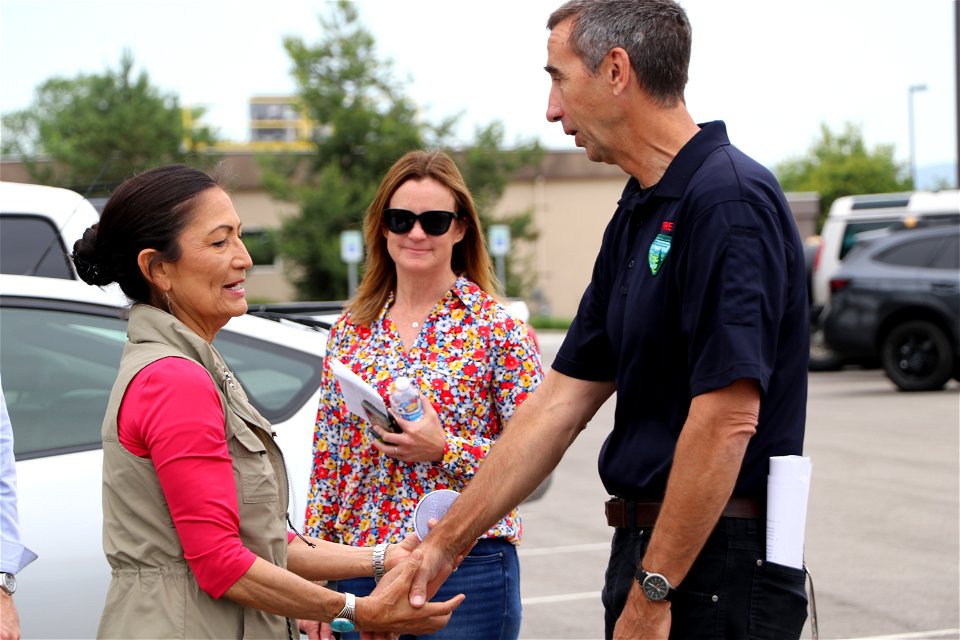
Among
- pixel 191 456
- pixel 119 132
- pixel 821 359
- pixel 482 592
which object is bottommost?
pixel 821 359

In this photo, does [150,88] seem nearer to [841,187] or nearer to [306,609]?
[306,609]

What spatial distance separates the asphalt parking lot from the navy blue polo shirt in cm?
51

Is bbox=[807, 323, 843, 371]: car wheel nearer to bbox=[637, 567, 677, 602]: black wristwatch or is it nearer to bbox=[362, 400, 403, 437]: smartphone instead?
bbox=[362, 400, 403, 437]: smartphone

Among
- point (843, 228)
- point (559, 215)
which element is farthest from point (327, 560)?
point (559, 215)

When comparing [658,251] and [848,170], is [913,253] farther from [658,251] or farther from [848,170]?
[848,170]

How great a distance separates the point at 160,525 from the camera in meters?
2.21

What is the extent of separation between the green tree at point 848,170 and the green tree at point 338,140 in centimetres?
2548

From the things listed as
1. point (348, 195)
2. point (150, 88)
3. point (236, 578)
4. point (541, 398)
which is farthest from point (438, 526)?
point (150, 88)

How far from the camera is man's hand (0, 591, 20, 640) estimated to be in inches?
102

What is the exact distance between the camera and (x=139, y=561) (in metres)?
2.21

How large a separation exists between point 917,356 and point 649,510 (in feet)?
42.1

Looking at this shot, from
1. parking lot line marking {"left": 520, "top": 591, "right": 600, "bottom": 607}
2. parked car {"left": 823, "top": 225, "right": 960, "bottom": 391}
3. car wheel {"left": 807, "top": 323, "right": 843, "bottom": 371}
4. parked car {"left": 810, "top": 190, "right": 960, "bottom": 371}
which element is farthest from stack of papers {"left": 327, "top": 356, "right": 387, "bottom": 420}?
car wheel {"left": 807, "top": 323, "right": 843, "bottom": 371}

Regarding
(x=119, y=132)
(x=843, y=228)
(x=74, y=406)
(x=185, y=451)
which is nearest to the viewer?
(x=185, y=451)

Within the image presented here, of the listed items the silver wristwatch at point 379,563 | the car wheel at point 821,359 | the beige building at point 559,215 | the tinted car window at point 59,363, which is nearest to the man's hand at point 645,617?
the silver wristwatch at point 379,563
